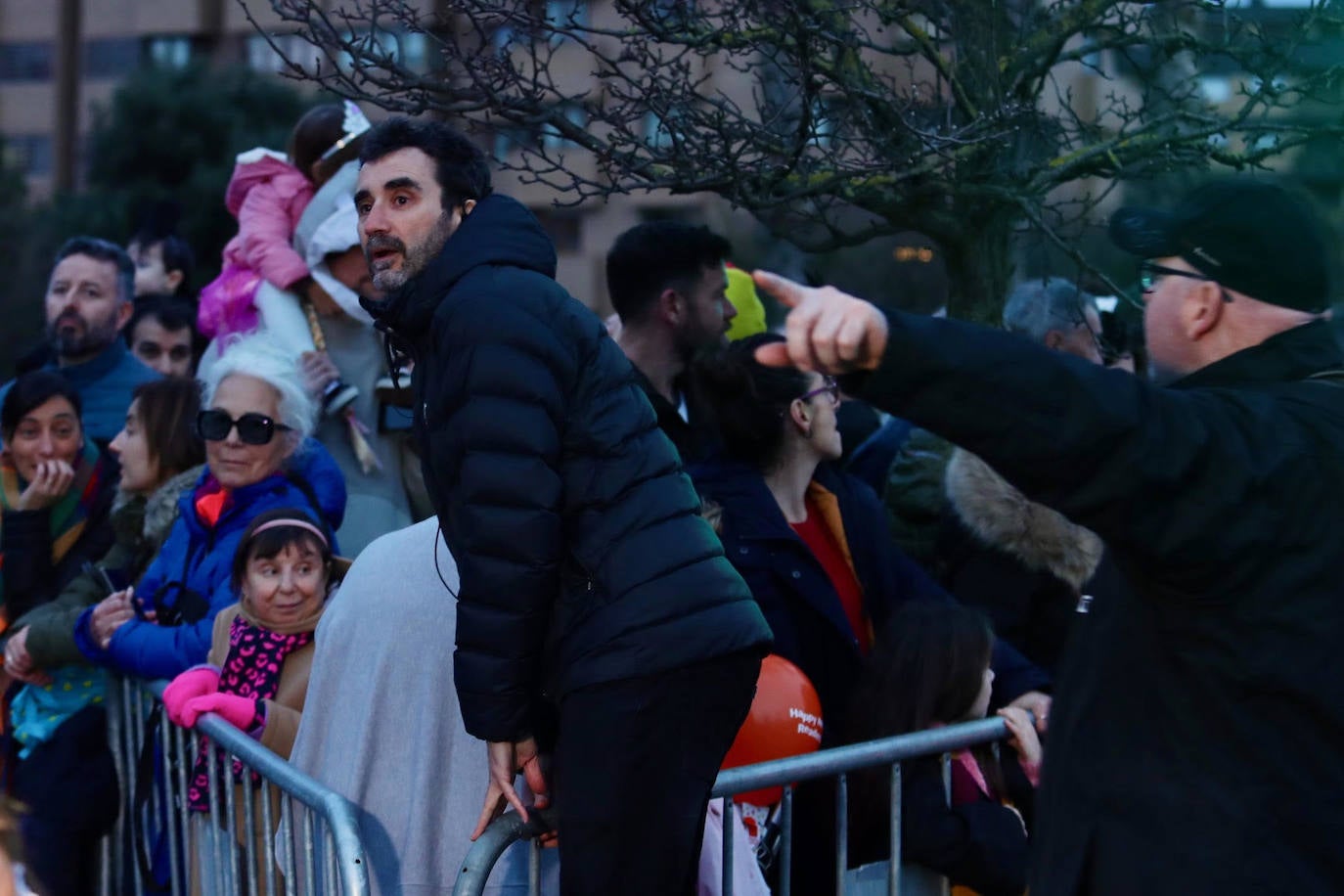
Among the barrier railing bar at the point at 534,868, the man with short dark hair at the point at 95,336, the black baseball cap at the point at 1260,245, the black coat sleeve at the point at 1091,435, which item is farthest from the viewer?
the man with short dark hair at the point at 95,336

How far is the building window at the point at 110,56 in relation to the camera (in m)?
49.0

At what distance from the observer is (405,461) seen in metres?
6.11

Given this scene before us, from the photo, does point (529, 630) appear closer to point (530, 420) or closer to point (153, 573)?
point (530, 420)

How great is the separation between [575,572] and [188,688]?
1569 millimetres

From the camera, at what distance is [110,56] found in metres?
49.9

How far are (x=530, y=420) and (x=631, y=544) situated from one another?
1.08 feet

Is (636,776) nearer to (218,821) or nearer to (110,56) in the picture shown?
(218,821)

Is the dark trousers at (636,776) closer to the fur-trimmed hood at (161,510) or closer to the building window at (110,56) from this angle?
the fur-trimmed hood at (161,510)

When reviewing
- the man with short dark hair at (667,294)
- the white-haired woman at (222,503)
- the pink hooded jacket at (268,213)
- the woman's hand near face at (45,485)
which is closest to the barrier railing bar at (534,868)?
the white-haired woman at (222,503)

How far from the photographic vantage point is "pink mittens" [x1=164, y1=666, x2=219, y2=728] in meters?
4.42

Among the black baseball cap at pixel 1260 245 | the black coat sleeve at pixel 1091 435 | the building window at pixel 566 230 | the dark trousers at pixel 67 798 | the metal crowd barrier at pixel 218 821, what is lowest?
the dark trousers at pixel 67 798

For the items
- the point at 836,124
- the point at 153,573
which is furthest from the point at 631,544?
the point at 153,573

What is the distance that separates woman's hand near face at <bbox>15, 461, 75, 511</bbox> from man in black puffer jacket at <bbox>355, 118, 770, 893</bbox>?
2.95 metres

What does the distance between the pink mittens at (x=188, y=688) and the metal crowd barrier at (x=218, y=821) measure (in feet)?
0.27
